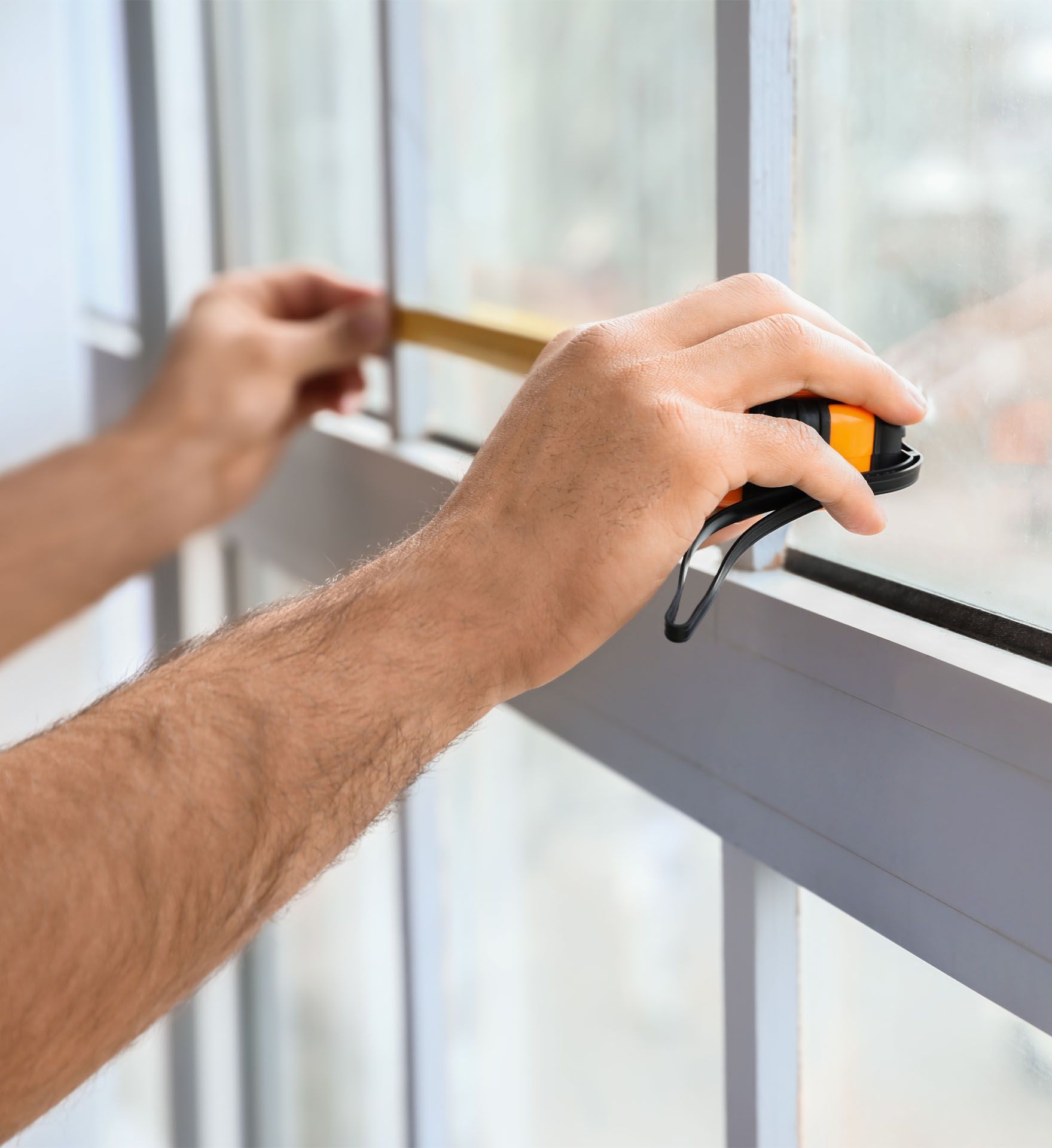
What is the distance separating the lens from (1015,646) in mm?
442

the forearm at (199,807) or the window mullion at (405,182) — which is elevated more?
the window mullion at (405,182)

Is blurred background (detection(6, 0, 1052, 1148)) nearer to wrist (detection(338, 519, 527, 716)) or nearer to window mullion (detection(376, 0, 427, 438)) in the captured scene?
window mullion (detection(376, 0, 427, 438))

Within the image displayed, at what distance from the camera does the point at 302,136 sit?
1.09 metres

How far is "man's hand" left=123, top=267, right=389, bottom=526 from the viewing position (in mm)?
951

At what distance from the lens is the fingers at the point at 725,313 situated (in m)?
0.44

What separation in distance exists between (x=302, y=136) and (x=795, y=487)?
0.83 m

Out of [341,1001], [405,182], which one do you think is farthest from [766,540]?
[341,1001]

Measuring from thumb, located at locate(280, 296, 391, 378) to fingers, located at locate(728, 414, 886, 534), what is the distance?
0.54 metres

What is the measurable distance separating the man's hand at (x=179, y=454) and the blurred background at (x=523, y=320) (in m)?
0.08

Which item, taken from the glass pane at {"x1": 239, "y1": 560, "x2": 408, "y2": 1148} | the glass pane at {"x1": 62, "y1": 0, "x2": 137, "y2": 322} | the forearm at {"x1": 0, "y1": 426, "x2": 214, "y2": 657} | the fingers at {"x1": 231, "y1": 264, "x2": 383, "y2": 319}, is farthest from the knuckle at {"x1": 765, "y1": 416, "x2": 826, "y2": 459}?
the glass pane at {"x1": 62, "y1": 0, "x2": 137, "y2": 322}

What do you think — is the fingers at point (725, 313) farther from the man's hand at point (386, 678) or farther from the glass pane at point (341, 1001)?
the glass pane at point (341, 1001)

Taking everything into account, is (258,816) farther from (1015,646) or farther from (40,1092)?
(1015,646)

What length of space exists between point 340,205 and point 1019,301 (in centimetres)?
76

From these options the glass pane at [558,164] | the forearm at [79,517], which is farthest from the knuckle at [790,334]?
the forearm at [79,517]
